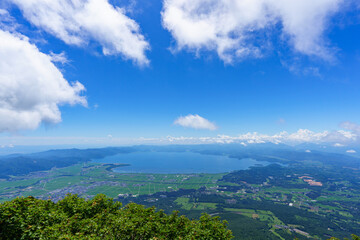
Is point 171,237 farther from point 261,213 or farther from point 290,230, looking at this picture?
point 261,213

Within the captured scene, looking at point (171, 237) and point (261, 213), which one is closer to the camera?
point (171, 237)

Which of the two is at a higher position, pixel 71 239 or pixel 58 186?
pixel 71 239

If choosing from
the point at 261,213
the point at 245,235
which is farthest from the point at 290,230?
the point at 245,235

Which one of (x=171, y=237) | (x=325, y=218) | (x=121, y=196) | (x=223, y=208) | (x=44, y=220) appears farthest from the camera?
(x=121, y=196)

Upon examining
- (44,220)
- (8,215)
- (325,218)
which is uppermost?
(8,215)

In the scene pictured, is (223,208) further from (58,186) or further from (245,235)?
(58,186)

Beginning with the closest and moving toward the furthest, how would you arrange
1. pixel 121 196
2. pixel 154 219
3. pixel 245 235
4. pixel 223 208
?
pixel 154 219 → pixel 245 235 → pixel 223 208 → pixel 121 196
